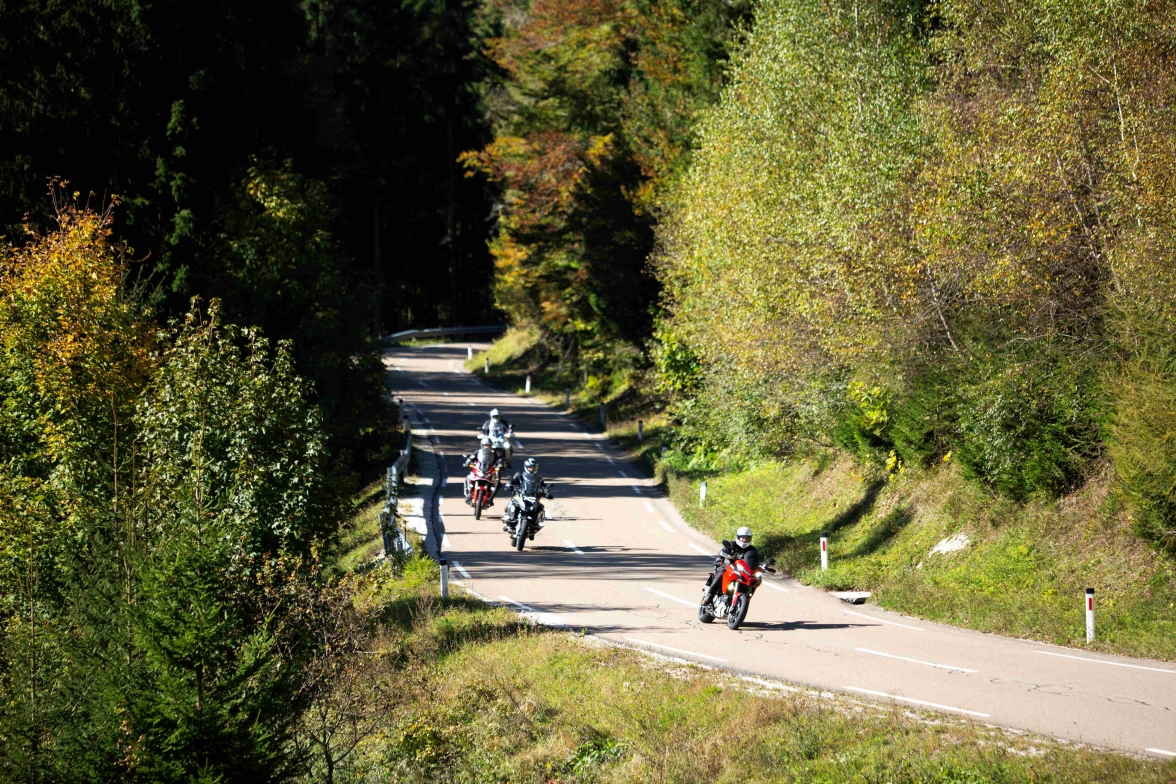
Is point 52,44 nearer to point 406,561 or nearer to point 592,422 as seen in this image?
point 406,561

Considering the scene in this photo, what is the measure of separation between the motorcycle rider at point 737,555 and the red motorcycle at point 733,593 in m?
0.02

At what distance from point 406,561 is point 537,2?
3326cm

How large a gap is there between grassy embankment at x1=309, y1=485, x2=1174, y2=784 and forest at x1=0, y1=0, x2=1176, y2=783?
36cm

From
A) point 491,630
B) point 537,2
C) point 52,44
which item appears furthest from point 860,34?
point 537,2

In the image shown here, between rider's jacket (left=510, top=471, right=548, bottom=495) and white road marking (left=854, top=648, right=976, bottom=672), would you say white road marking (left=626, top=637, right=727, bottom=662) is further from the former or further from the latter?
rider's jacket (left=510, top=471, right=548, bottom=495)

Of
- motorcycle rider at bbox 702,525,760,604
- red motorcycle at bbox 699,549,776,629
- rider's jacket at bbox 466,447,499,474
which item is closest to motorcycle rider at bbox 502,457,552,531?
rider's jacket at bbox 466,447,499,474

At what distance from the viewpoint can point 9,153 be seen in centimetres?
2891

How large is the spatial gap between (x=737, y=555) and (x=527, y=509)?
296 inches

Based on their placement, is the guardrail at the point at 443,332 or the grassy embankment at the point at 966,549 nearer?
the grassy embankment at the point at 966,549

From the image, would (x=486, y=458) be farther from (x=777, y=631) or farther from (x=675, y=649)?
(x=675, y=649)

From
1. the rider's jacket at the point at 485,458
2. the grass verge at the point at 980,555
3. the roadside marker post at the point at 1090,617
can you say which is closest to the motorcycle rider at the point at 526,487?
the rider's jacket at the point at 485,458

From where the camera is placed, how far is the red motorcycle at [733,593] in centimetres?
1627

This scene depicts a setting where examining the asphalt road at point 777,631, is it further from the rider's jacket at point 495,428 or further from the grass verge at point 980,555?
the rider's jacket at point 495,428

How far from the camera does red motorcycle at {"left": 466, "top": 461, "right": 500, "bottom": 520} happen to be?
2689cm
